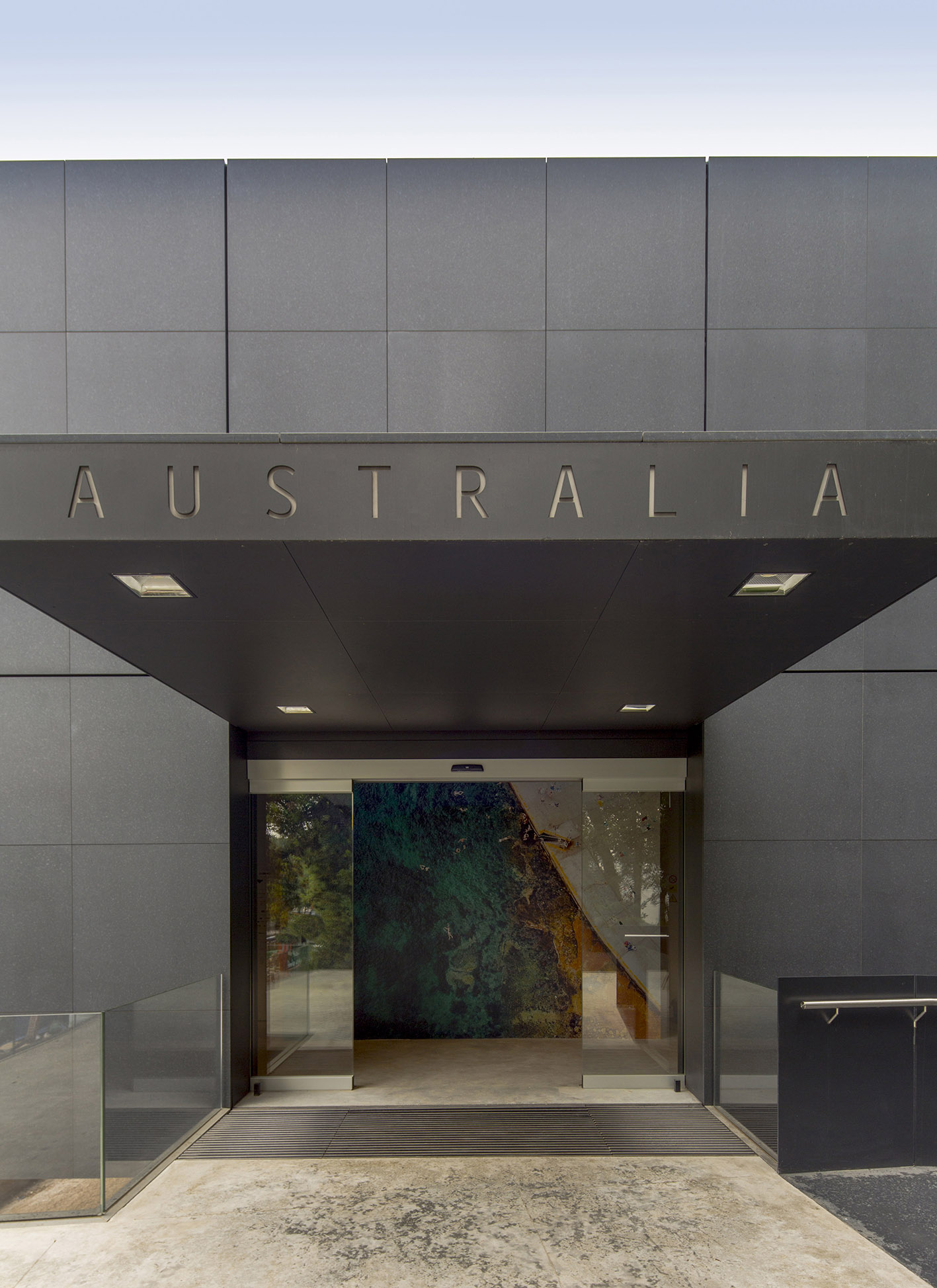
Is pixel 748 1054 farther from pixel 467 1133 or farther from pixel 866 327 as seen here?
pixel 866 327

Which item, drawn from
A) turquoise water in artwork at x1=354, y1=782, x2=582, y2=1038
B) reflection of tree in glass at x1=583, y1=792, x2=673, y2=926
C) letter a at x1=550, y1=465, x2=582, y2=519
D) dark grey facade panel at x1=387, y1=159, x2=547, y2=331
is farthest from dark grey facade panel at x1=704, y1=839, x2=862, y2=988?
letter a at x1=550, y1=465, x2=582, y2=519

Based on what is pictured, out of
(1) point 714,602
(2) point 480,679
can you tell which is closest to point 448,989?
(2) point 480,679

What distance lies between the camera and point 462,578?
13.1 ft

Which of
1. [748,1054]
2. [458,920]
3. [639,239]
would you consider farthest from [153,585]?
[458,920]

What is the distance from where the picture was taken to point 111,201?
8.34 metres

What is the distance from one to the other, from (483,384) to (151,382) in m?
3.03

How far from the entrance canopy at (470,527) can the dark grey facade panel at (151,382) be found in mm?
4192

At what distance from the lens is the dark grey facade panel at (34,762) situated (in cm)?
819

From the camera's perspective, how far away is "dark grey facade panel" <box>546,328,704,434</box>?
8.26 m

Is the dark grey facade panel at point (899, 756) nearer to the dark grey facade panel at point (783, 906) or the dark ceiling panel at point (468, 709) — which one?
the dark grey facade panel at point (783, 906)

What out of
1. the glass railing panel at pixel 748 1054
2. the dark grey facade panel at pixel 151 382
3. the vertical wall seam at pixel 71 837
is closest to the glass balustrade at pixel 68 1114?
the vertical wall seam at pixel 71 837

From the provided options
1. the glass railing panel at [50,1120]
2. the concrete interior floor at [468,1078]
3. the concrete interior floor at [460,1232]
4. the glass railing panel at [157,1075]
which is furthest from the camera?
the concrete interior floor at [468,1078]

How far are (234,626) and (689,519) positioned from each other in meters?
2.53

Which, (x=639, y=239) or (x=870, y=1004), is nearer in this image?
(x=870, y=1004)
